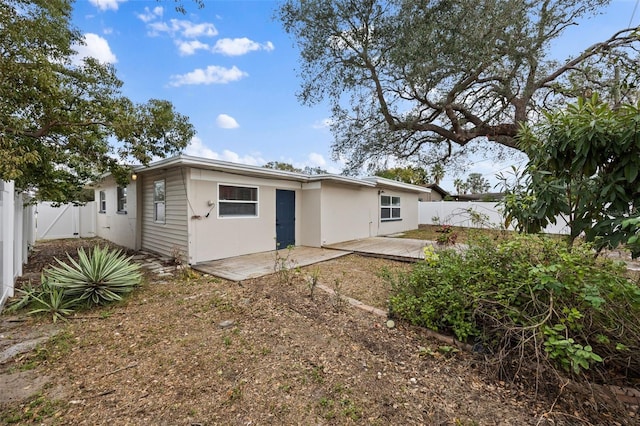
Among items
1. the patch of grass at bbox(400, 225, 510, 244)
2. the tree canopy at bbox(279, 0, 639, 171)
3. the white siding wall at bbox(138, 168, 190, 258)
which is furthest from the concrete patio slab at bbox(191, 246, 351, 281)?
the tree canopy at bbox(279, 0, 639, 171)

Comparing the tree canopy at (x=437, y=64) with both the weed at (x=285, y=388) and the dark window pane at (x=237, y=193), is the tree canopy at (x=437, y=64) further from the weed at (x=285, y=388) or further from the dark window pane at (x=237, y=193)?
the weed at (x=285, y=388)

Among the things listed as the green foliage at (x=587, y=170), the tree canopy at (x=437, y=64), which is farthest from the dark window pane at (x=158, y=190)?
the green foliage at (x=587, y=170)

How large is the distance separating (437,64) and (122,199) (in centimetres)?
1104

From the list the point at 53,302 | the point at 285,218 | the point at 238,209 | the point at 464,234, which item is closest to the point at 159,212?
the point at 238,209

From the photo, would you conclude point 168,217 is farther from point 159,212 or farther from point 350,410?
point 350,410

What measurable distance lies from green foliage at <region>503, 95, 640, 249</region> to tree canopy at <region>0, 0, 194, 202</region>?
6414 mm

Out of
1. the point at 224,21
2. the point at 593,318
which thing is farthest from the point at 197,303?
the point at 224,21

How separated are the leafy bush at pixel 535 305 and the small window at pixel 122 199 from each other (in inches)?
394

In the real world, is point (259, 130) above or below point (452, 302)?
above

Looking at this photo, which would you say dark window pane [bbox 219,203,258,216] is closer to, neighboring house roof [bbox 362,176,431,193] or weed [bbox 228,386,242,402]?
neighboring house roof [bbox 362,176,431,193]

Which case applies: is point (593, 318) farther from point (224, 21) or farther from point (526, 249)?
point (224, 21)

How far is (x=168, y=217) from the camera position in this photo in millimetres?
7543

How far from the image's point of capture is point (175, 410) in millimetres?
2152

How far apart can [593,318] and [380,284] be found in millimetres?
3128
